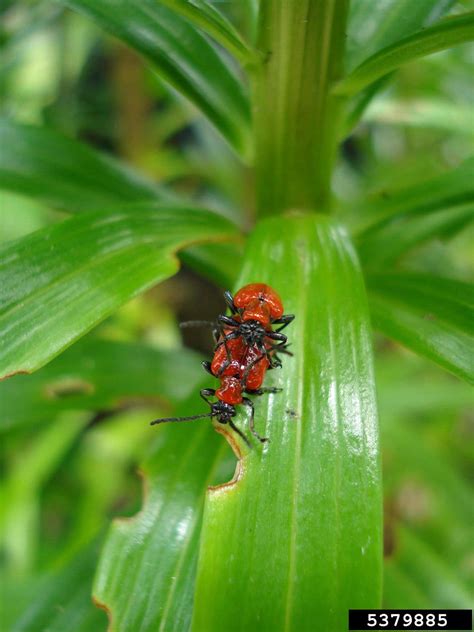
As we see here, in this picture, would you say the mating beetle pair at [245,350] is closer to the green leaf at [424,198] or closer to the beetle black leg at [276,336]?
the beetle black leg at [276,336]

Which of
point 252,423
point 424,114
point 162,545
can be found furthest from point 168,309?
point 252,423

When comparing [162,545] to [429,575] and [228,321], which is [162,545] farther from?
[429,575]

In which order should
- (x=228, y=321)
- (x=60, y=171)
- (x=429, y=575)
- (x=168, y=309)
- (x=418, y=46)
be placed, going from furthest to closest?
(x=168, y=309) < (x=429, y=575) < (x=60, y=171) < (x=228, y=321) < (x=418, y=46)

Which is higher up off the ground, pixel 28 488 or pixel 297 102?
pixel 297 102

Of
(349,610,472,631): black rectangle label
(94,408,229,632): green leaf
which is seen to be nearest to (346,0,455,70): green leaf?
(94,408,229,632): green leaf

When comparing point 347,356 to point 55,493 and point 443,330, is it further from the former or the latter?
point 55,493

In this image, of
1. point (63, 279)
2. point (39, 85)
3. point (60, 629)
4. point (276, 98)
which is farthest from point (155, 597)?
point (39, 85)

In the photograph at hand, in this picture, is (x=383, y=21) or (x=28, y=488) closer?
(x=383, y=21)

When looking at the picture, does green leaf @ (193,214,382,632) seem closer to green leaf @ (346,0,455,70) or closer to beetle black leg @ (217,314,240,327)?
beetle black leg @ (217,314,240,327)
